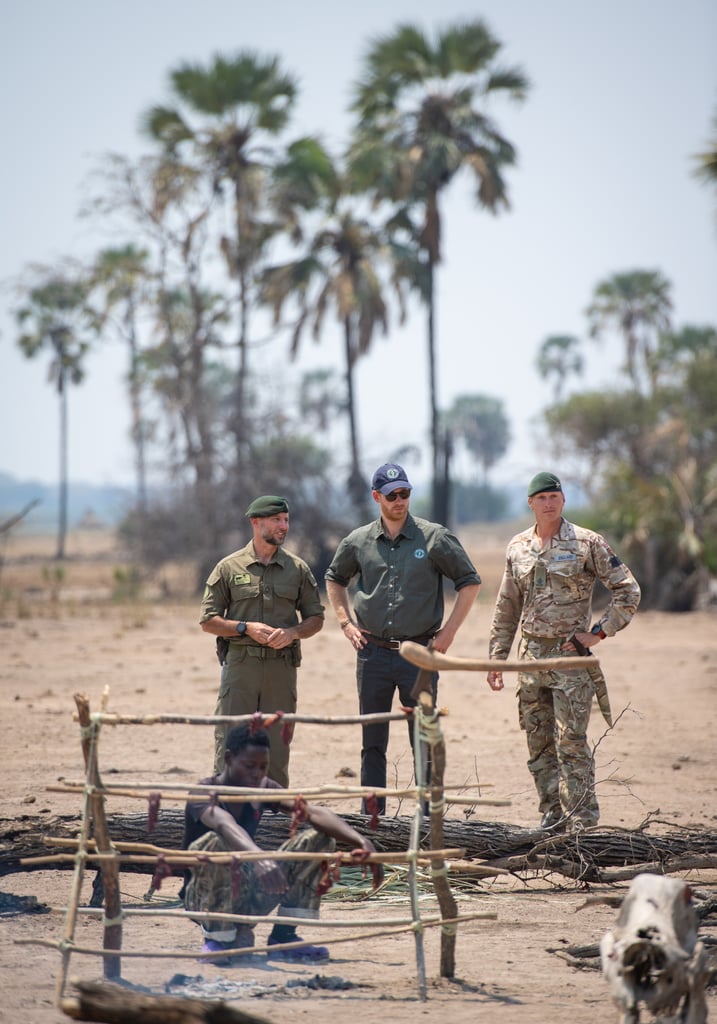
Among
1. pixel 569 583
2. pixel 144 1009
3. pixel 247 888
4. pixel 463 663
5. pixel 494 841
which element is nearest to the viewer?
pixel 144 1009

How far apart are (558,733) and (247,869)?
2041 mm

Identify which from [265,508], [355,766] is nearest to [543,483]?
[265,508]

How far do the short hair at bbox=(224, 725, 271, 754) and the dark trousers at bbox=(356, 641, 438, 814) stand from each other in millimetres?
1319

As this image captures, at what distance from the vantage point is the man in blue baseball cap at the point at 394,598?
21.1 feet

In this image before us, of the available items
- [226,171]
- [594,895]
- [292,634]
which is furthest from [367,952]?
[226,171]

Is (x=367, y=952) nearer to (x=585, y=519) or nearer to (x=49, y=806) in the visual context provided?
(x=49, y=806)

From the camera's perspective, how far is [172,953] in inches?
187

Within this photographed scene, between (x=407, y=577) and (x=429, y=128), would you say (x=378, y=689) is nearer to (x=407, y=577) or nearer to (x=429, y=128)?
(x=407, y=577)

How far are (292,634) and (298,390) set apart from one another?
21.5m

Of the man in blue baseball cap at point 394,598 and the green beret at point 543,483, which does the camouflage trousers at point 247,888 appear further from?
the green beret at point 543,483

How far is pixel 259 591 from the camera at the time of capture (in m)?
6.45

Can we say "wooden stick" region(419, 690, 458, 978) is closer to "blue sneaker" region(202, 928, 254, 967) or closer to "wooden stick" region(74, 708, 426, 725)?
"wooden stick" region(74, 708, 426, 725)

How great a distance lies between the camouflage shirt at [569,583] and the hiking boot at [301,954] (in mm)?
2063

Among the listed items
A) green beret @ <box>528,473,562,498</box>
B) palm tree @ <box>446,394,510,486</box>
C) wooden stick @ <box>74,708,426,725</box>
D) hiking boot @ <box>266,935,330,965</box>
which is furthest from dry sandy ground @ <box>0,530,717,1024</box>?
palm tree @ <box>446,394,510,486</box>
